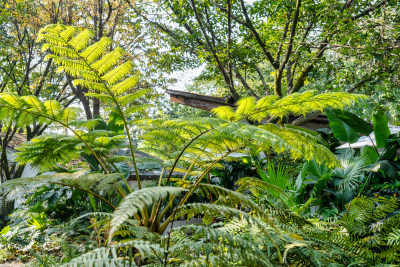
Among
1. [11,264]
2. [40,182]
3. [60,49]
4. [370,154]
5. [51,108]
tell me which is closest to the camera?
[40,182]

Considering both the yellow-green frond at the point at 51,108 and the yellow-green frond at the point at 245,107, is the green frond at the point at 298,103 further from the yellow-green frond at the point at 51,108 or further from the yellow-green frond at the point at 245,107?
the yellow-green frond at the point at 51,108

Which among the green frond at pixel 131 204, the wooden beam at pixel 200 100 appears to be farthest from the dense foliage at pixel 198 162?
the wooden beam at pixel 200 100

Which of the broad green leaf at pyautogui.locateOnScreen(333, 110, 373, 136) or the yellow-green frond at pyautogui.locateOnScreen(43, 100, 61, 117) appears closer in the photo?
the yellow-green frond at pyautogui.locateOnScreen(43, 100, 61, 117)

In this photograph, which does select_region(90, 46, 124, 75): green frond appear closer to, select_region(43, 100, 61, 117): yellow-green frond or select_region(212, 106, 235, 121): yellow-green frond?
select_region(43, 100, 61, 117): yellow-green frond

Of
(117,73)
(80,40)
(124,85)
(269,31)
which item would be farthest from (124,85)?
(269,31)

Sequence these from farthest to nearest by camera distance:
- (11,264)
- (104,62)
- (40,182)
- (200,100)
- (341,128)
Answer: (200,100) < (341,128) < (11,264) < (104,62) < (40,182)

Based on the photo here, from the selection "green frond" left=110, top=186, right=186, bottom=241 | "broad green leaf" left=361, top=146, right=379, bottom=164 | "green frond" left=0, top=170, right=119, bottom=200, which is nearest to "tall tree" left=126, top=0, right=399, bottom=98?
"broad green leaf" left=361, top=146, right=379, bottom=164

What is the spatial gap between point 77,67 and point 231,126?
139 cm

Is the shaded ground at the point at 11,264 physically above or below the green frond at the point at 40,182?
below

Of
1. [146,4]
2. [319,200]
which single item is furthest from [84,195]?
[146,4]

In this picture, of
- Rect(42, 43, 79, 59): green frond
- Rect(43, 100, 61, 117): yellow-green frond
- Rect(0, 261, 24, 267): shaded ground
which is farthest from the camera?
Rect(0, 261, 24, 267): shaded ground

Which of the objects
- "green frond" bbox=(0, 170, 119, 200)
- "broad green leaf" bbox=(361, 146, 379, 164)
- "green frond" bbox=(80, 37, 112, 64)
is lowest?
"broad green leaf" bbox=(361, 146, 379, 164)

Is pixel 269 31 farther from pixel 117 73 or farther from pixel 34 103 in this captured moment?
pixel 34 103

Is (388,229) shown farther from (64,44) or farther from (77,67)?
Answer: (64,44)
